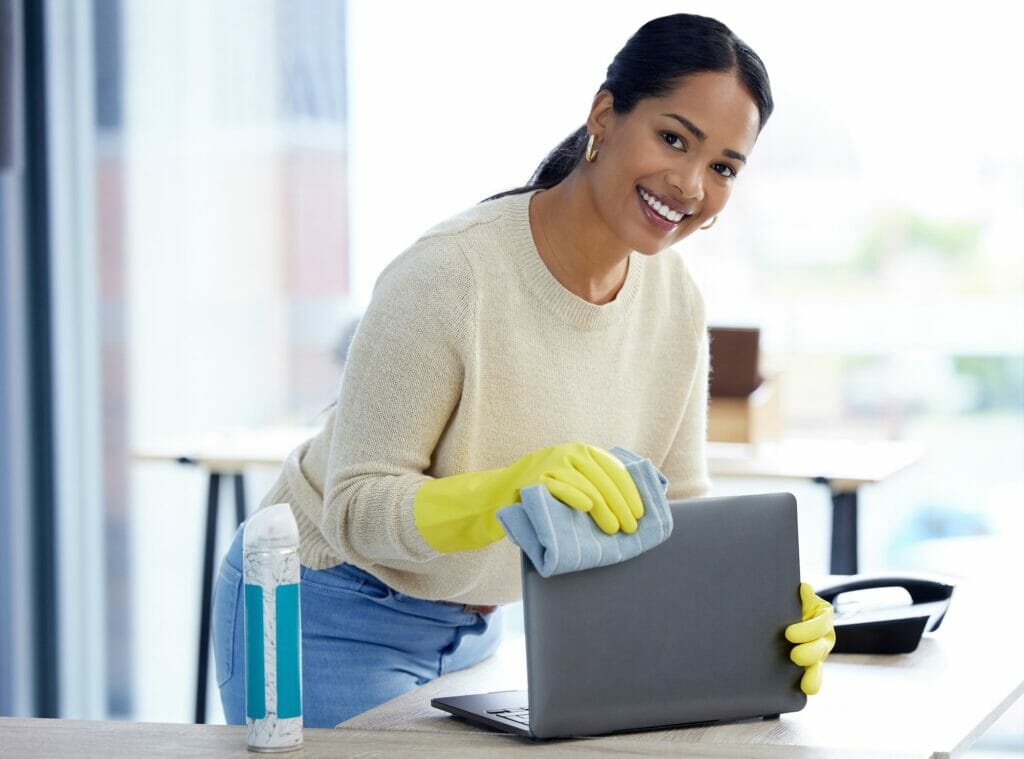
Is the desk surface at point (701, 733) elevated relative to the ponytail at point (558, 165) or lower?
lower

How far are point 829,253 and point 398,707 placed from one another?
198cm

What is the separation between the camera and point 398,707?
129 centimetres

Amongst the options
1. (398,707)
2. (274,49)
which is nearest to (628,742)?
(398,707)

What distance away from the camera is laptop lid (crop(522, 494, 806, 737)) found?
1.12 meters

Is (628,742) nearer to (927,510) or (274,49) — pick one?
(927,510)

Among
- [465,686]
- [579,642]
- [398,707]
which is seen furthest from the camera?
[465,686]

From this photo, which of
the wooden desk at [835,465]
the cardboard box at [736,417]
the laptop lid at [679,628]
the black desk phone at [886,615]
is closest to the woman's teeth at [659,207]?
the laptop lid at [679,628]

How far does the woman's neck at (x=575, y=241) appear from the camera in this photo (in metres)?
1.46

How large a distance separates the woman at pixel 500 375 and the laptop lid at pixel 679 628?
0.04 m

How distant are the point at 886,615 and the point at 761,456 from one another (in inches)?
51.3

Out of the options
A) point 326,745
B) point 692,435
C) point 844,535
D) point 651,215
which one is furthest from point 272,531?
point 844,535

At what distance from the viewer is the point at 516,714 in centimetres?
121

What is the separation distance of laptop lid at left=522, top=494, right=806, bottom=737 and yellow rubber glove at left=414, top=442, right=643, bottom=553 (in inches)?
2.1

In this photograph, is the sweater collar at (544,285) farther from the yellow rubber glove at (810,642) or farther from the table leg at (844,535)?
the table leg at (844,535)
